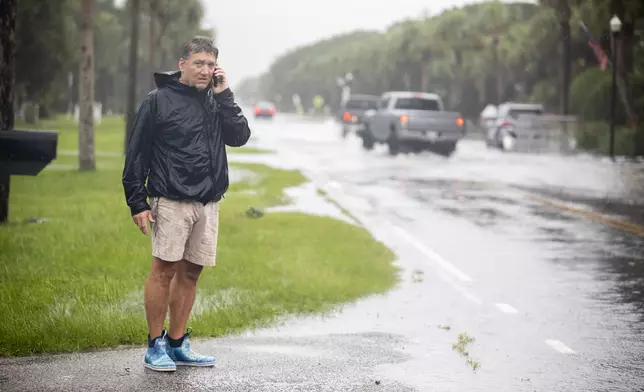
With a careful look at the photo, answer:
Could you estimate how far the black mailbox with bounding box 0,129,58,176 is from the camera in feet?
40.2

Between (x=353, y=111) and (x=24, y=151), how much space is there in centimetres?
4797

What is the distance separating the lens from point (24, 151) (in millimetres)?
12289

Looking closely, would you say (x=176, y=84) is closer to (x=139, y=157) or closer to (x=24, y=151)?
(x=139, y=157)

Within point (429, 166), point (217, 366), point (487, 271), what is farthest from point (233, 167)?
point (217, 366)

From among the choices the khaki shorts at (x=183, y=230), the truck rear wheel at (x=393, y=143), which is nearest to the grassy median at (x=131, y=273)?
the khaki shorts at (x=183, y=230)

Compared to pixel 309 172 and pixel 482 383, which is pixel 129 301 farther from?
pixel 309 172

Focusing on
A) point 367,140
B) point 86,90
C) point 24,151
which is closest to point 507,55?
point 367,140

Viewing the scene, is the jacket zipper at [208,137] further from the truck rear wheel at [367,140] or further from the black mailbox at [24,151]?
the truck rear wheel at [367,140]

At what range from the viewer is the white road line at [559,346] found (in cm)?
841

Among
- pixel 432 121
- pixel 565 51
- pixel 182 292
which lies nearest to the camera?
pixel 182 292

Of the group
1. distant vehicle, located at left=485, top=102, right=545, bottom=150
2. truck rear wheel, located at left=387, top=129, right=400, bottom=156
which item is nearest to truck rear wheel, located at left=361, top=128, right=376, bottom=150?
truck rear wheel, located at left=387, top=129, right=400, bottom=156

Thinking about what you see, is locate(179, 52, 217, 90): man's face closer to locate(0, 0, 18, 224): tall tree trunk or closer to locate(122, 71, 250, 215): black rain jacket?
locate(122, 71, 250, 215): black rain jacket

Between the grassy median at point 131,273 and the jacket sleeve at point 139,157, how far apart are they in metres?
1.47

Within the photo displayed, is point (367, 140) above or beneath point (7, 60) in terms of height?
beneath
